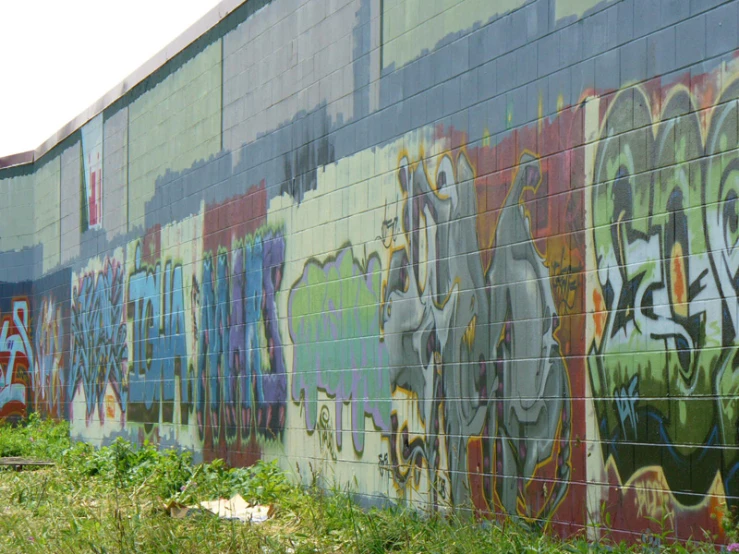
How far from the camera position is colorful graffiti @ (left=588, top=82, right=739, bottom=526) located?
630 centimetres

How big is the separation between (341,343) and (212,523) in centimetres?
294

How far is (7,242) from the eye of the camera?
2248cm

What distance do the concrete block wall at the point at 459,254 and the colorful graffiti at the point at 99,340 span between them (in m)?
1.33

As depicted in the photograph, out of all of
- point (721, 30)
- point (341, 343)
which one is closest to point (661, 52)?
point (721, 30)

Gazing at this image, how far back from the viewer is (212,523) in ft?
26.0

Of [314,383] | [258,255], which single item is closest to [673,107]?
[314,383]

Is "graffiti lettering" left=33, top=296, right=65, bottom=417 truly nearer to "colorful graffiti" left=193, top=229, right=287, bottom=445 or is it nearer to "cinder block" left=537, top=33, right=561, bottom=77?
"colorful graffiti" left=193, top=229, right=287, bottom=445

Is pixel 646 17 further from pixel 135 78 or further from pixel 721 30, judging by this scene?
pixel 135 78

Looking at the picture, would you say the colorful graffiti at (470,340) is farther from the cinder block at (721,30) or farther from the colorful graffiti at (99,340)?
the colorful graffiti at (99,340)

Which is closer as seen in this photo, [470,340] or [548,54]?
[548,54]

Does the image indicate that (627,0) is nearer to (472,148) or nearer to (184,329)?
(472,148)

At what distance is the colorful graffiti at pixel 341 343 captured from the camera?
9.88 m

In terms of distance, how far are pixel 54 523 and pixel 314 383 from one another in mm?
3055

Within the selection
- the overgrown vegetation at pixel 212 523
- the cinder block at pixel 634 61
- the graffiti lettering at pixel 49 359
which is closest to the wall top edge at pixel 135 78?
the graffiti lettering at pixel 49 359
